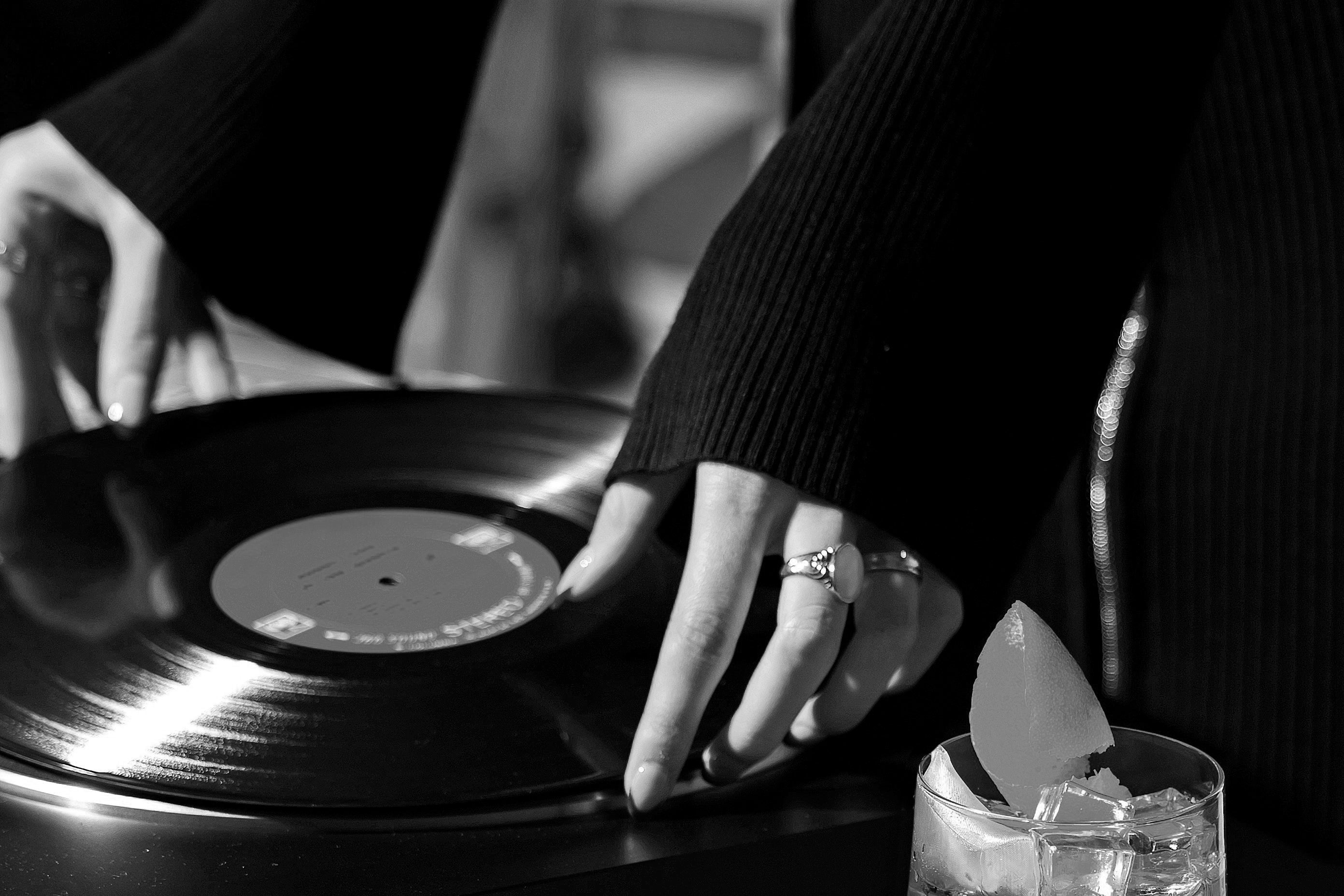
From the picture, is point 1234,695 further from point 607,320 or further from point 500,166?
point 607,320

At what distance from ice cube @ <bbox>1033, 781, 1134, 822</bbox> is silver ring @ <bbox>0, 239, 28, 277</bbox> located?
0.69m

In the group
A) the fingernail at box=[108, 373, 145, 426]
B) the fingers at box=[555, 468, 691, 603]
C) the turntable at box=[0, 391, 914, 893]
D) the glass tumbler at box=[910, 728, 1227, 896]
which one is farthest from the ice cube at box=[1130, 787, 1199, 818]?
the fingernail at box=[108, 373, 145, 426]

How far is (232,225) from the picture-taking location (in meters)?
0.80

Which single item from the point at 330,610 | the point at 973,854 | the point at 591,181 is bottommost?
the point at 591,181

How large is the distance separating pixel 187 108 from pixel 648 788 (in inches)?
21.9

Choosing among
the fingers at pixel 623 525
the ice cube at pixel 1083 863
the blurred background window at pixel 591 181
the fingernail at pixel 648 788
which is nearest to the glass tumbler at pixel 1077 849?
the ice cube at pixel 1083 863

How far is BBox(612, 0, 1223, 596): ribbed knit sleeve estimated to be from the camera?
1.68 feet

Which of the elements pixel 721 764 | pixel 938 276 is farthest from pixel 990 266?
pixel 721 764

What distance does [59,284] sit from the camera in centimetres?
83

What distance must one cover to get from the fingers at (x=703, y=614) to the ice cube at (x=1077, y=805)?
16 cm

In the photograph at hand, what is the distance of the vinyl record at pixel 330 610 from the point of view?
0.48 m

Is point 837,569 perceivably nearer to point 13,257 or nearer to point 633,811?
point 633,811

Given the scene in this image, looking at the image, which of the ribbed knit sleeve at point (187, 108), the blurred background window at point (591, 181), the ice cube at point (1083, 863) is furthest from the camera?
the blurred background window at point (591, 181)

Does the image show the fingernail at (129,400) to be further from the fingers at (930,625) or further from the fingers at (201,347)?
the fingers at (930,625)
